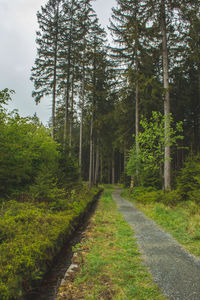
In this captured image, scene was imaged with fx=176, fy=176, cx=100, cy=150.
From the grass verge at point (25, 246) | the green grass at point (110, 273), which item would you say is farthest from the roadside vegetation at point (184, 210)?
the grass verge at point (25, 246)

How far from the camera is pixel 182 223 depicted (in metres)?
6.12

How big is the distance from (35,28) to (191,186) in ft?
55.7

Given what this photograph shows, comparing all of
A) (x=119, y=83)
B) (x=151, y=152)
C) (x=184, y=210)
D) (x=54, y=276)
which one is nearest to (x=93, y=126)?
(x=119, y=83)

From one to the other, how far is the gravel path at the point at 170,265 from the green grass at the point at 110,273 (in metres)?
0.19

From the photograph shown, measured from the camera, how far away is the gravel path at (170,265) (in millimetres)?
2650

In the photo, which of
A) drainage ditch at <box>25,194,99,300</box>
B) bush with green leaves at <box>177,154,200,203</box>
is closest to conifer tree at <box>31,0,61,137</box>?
bush with green leaves at <box>177,154,200,203</box>

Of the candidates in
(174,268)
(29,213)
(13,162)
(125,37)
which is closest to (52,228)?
(29,213)

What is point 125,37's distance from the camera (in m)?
14.1

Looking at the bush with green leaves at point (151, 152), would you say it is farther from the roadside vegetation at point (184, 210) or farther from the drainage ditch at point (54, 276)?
the drainage ditch at point (54, 276)

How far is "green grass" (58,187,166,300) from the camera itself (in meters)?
2.64

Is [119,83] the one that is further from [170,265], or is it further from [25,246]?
[25,246]

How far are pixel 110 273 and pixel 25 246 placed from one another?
161cm

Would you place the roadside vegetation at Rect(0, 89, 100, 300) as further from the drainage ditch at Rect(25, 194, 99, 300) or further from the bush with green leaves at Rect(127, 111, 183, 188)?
the bush with green leaves at Rect(127, 111, 183, 188)

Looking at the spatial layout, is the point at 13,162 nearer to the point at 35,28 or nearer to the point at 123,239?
the point at 123,239
